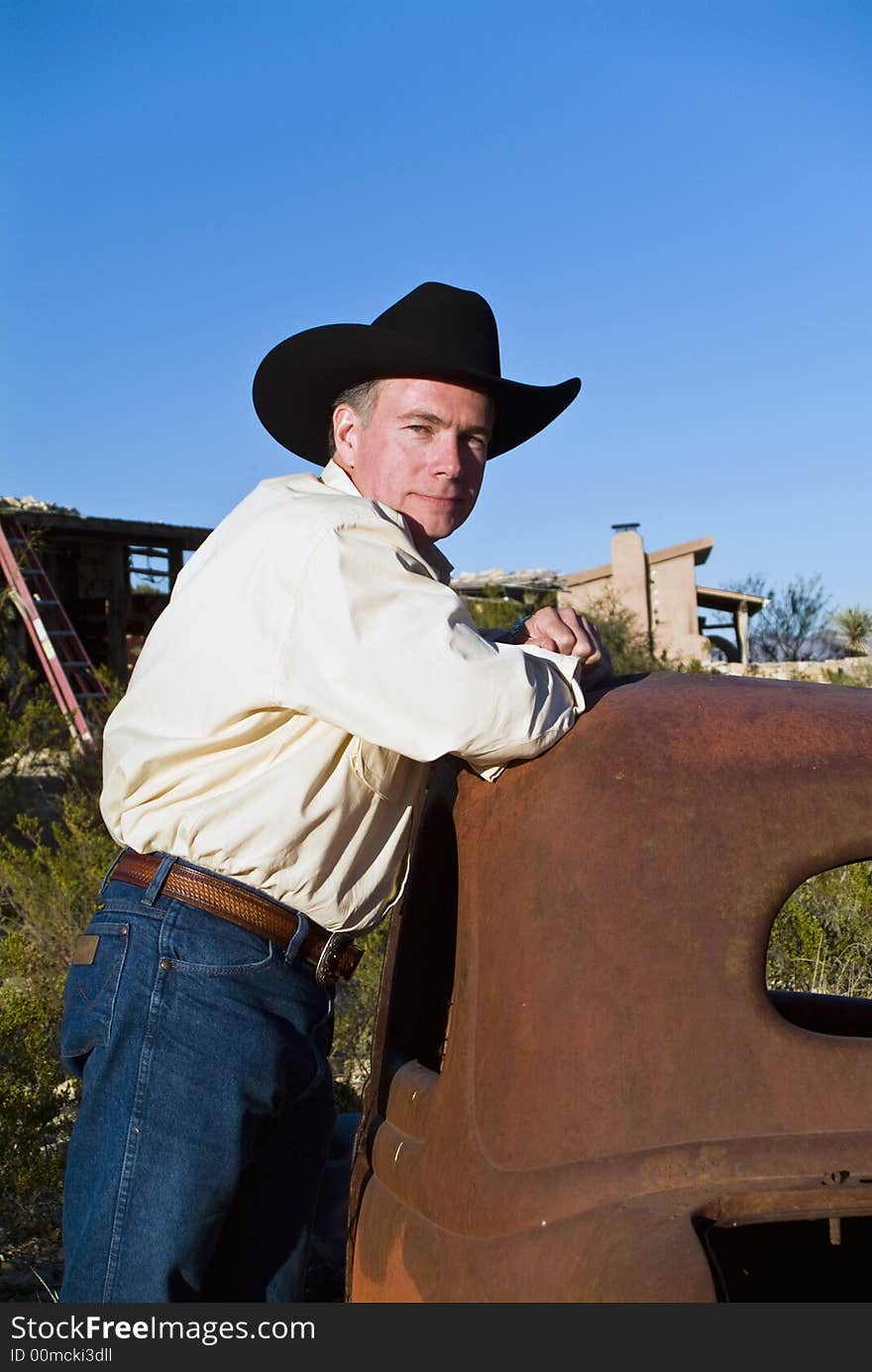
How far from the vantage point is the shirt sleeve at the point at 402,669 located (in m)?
1.70

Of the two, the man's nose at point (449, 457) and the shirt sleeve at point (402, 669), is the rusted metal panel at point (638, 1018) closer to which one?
the shirt sleeve at point (402, 669)

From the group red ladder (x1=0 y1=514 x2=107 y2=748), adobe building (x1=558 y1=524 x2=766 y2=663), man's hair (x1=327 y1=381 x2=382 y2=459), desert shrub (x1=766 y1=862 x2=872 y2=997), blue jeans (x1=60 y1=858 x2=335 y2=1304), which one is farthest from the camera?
adobe building (x1=558 y1=524 x2=766 y2=663)

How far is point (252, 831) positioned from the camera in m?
1.90

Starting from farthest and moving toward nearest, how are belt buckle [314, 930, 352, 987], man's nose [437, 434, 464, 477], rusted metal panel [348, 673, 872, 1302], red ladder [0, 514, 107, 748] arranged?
red ladder [0, 514, 107, 748] → man's nose [437, 434, 464, 477] → belt buckle [314, 930, 352, 987] → rusted metal panel [348, 673, 872, 1302]

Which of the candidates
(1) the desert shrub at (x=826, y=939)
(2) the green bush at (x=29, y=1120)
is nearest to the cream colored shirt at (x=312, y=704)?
(2) the green bush at (x=29, y=1120)

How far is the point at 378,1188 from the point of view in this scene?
2027 millimetres

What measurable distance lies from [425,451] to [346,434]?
0.22m

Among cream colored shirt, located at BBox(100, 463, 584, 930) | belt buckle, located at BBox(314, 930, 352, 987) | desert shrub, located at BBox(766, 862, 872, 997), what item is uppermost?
cream colored shirt, located at BBox(100, 463, 584, 930)

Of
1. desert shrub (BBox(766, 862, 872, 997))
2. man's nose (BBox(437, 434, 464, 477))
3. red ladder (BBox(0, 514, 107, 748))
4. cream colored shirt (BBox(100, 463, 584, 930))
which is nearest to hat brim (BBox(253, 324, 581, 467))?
man's nose (BBox(437, 434, 464, 477))

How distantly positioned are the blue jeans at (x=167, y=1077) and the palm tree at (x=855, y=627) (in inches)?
924

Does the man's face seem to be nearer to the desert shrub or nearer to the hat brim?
the hat brim

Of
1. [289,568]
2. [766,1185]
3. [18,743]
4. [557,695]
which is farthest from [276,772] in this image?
[18,743]

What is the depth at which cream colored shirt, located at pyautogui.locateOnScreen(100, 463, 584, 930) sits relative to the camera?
1.72m

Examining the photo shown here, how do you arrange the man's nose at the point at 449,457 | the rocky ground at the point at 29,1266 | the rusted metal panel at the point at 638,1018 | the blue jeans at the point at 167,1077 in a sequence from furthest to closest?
the rocky ground at the point at 29,1266, the man's nose at the point at 449,457, the blue jeans at the point at 167,1077, the rusted metal panel at the point at 638,1018
